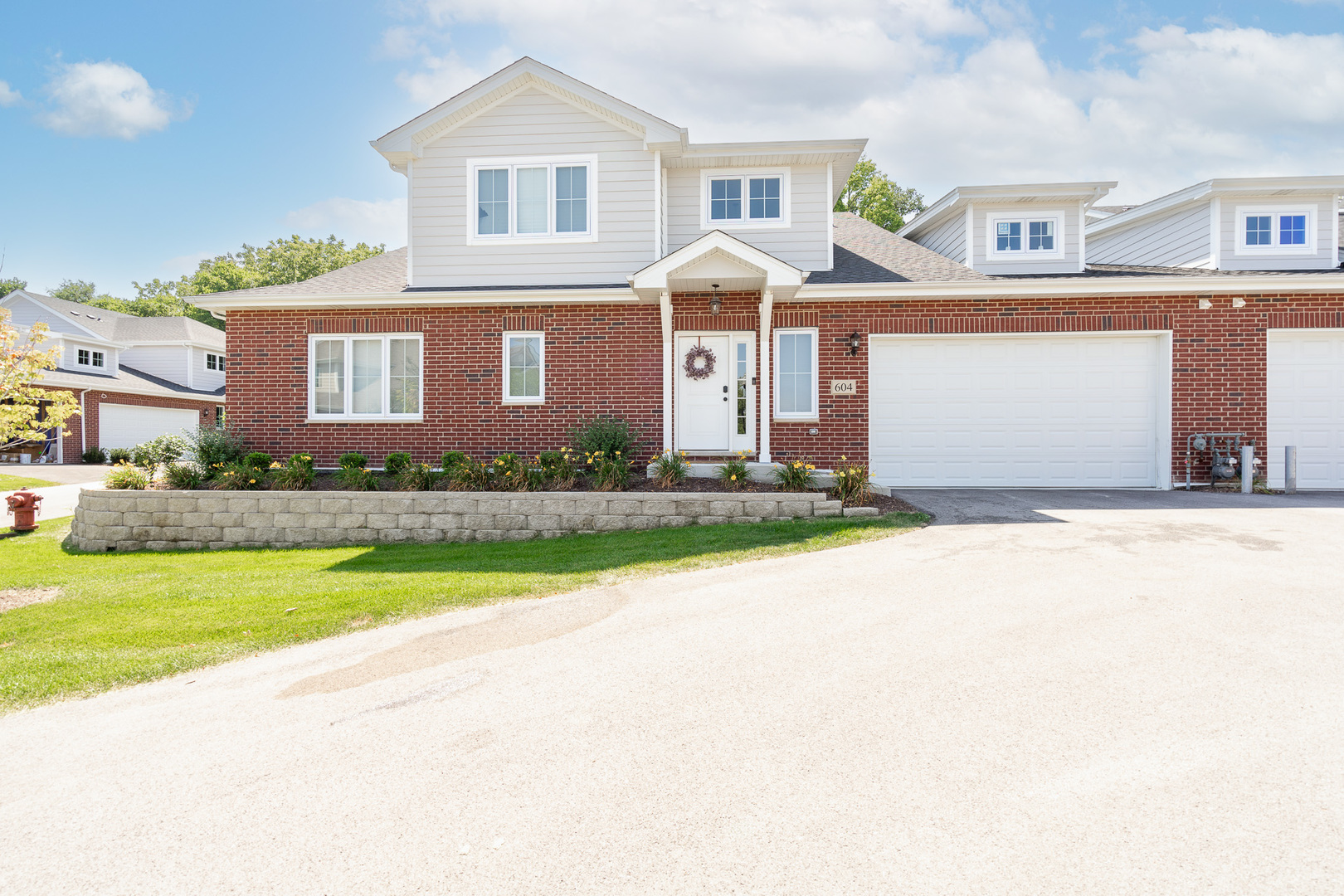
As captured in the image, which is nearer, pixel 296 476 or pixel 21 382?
pixel 21 382

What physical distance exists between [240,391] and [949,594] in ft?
39.3

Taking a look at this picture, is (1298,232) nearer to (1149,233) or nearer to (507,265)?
(1149,233)

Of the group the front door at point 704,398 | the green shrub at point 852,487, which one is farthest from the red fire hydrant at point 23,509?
the green shrub at point 852,487

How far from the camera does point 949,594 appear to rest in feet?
17.4

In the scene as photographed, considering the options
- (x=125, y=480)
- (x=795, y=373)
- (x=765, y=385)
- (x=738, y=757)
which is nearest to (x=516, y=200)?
(x=765, y=385)

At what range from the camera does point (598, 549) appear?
7.74 meters

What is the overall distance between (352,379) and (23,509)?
5.75 m

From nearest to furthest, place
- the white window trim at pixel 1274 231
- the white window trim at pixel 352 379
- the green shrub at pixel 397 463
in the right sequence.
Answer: the green shrub at pixel 397 463, the white window trim at pixel 352 379, the white window trim at pixel 1274 231

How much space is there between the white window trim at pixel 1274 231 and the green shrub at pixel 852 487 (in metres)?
9.49

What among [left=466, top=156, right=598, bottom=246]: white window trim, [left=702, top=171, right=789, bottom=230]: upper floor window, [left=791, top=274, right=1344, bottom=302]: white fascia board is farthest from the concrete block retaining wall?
[left=702, top=171, right=789, bottom=230]: upper floor window

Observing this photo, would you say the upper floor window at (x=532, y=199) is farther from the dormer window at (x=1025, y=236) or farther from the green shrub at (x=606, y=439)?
the dormer window at (x=1025, y=236)

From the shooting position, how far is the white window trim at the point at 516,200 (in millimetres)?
11703

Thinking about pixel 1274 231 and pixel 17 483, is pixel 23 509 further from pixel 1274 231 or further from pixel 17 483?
pixel 1274 231

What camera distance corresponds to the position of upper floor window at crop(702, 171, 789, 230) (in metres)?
12.1
